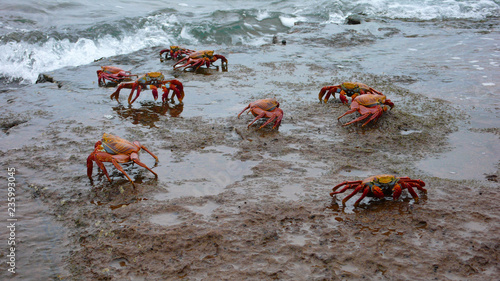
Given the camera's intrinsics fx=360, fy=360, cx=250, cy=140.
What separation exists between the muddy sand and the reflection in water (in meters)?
0.02

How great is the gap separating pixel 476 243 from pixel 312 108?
4151mm

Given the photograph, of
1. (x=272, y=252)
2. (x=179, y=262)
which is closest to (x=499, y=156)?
(x=272, y=252)

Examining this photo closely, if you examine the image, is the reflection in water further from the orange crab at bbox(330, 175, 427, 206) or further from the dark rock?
the orange crab at bbox(330, 175, 427, 206)

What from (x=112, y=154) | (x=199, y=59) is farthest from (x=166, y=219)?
(x=199, y=59)

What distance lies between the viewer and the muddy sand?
3.18 meters

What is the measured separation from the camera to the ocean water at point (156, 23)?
494 inches

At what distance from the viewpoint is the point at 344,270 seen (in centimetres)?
307

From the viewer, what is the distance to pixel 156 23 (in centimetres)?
1612

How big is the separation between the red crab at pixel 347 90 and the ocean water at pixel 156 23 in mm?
7239

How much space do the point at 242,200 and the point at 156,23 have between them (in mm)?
13988

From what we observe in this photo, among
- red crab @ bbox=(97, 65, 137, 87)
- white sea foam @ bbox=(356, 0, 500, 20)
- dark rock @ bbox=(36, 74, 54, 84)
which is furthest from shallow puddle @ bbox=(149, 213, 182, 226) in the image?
white sea foam @ bbox=(356, 0, 500, 20)

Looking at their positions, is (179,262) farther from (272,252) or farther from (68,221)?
(68,221)

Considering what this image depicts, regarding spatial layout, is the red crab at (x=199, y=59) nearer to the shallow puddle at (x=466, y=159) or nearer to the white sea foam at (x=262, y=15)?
the shallow puddle at (x=466, y=159)

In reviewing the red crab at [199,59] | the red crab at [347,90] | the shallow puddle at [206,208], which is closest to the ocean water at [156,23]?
the red crab at [199,59]
